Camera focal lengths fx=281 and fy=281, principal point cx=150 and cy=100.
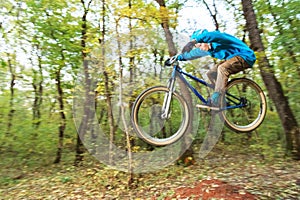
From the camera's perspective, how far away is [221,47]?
3457mm

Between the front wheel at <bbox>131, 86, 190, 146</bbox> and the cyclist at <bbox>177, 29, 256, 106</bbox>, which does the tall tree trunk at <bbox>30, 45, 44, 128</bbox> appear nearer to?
the front wheel at <bbox>131, 86, 190, 146</bbox>

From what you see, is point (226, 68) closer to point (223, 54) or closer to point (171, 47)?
point (223, 54)

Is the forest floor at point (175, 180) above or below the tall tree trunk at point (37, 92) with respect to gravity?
below

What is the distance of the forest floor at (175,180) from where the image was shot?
166 inches

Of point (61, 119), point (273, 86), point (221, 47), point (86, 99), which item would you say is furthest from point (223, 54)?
point (61, 119)

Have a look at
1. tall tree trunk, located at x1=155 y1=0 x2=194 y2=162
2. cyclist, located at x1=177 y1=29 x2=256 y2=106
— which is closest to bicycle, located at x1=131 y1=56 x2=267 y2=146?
cyclist, located at x1=177 y1=29 x2=256 y2=106

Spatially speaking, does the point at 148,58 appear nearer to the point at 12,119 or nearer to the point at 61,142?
the point at 61,142

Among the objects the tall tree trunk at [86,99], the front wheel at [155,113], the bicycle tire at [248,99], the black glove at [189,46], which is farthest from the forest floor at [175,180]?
the black glove at [189,46]

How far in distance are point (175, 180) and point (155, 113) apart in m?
2.23

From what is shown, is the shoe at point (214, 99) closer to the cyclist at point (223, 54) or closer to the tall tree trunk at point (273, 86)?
the cyclist at point (223, 54)

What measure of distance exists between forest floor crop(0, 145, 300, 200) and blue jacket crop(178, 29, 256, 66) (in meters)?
1.95

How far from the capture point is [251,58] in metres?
3.44

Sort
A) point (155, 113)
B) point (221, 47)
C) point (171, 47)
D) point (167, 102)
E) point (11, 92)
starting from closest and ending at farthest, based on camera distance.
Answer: point (167, 102) → point (221, 47) → point (155, 113) → point (171, 47) → point (11, 92)

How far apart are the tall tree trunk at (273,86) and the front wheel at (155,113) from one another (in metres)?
1.49
